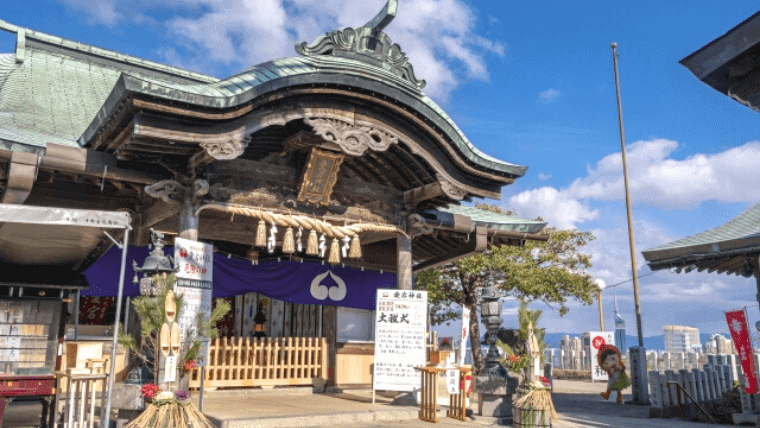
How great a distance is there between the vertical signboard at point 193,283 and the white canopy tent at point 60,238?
0.93 m

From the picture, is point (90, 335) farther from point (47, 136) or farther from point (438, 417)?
point (438, 417)

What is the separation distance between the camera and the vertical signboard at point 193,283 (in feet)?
29.0

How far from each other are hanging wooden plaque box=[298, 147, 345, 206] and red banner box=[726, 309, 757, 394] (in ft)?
29.3

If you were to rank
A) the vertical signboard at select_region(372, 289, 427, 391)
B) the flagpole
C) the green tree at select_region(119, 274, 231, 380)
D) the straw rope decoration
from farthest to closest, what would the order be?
the flagpole → the vertical signboard at select_region(372, 289, 427, 391) → the straw rope decoration → the green tree at select_region(119, 274, 231, 380)

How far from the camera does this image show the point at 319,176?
1064 centimetres

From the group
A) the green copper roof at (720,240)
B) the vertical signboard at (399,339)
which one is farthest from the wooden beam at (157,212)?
the green copper roof at (720,240)

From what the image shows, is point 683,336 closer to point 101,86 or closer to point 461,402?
point 461,402

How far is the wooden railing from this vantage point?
40.3 feet

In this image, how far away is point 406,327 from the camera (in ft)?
36.6

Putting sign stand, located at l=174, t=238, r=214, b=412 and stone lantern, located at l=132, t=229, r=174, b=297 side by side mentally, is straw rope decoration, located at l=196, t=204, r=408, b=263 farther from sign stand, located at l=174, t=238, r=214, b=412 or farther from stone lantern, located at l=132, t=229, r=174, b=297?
stone lantern, located at l=132, t=229, r=174, b=297

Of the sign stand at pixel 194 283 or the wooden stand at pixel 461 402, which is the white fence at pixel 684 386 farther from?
the sign stand at pixel 194 283

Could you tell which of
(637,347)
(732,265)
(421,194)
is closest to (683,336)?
(637,347)

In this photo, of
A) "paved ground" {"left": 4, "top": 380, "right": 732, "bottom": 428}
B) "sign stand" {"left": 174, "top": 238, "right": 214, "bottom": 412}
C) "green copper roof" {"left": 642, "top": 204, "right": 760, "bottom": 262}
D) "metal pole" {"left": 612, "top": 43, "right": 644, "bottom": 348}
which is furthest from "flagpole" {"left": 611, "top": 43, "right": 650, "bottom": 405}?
"sign stand" {"left": 174, "top": 238, "right": 214, "bottom": 412}

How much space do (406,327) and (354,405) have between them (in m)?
1.74
